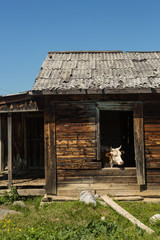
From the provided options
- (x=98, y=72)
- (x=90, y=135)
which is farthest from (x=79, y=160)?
(x=98, y=72)

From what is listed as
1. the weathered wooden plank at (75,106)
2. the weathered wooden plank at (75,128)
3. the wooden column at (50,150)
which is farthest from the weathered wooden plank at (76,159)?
the weathered wooden plank at (75,106)

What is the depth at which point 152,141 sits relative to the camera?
25.0 ft

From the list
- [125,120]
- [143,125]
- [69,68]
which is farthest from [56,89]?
[125,120]

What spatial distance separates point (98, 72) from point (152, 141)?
313 cm

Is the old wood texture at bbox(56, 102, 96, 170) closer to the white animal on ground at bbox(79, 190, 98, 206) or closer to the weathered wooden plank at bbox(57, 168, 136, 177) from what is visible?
the weathered wooden plank at bbox(57, 168, 136, 177)

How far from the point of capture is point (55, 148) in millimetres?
7660

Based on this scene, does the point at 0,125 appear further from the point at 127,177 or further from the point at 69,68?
the point at 127,177

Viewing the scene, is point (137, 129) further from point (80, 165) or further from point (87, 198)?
point (87, 198)

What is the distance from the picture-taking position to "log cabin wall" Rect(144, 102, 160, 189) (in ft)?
24.9

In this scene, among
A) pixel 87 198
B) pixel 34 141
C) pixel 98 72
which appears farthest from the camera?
pixel 34 141

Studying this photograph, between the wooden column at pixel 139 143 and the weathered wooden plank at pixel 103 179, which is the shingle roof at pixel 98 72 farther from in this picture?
the weathered wooden plank at pixel 103 179

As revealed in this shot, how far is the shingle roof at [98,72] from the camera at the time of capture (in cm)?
719

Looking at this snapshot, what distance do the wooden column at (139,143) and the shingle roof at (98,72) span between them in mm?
818

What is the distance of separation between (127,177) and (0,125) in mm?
6311
